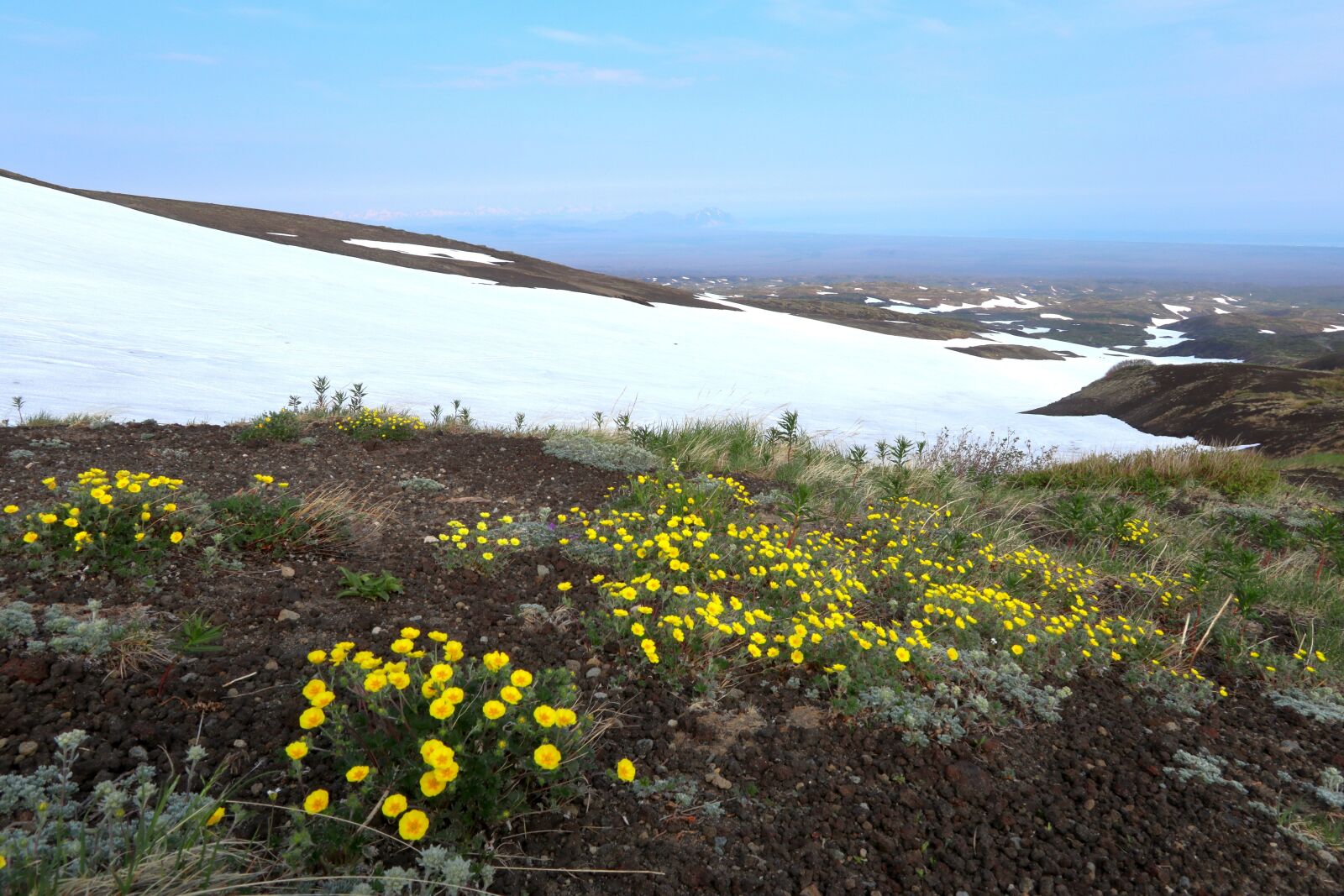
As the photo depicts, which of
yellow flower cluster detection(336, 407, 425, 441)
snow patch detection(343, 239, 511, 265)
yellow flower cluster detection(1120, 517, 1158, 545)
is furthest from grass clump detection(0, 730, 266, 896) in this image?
snow patch detection(343, 239, 511, 265)

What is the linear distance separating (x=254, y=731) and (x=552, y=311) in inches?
889

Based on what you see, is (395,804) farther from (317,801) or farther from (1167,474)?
(1167,474)

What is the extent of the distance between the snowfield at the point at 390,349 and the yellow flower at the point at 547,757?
6.98 m

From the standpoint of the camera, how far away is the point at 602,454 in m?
6.21

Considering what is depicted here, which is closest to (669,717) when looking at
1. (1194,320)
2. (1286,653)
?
(1286,653)

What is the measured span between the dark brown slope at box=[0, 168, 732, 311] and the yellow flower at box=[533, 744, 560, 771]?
2897 cm

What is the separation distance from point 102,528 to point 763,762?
10.2ft

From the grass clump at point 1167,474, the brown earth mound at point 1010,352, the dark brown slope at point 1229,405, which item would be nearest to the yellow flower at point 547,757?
the grass clump at point 1167,474

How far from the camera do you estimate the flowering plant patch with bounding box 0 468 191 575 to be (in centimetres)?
317

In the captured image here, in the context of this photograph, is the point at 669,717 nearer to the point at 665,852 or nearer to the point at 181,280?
the point at 665,852

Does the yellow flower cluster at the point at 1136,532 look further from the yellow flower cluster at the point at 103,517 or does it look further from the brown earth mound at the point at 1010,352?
the brown earth mound at the point at 1010,352

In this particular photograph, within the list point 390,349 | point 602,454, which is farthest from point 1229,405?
point 390,349

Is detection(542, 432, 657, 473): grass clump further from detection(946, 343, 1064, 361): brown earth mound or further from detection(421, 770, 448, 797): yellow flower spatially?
detection(946, 343, 1064, 361): brown earth mound

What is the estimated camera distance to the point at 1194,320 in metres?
105
